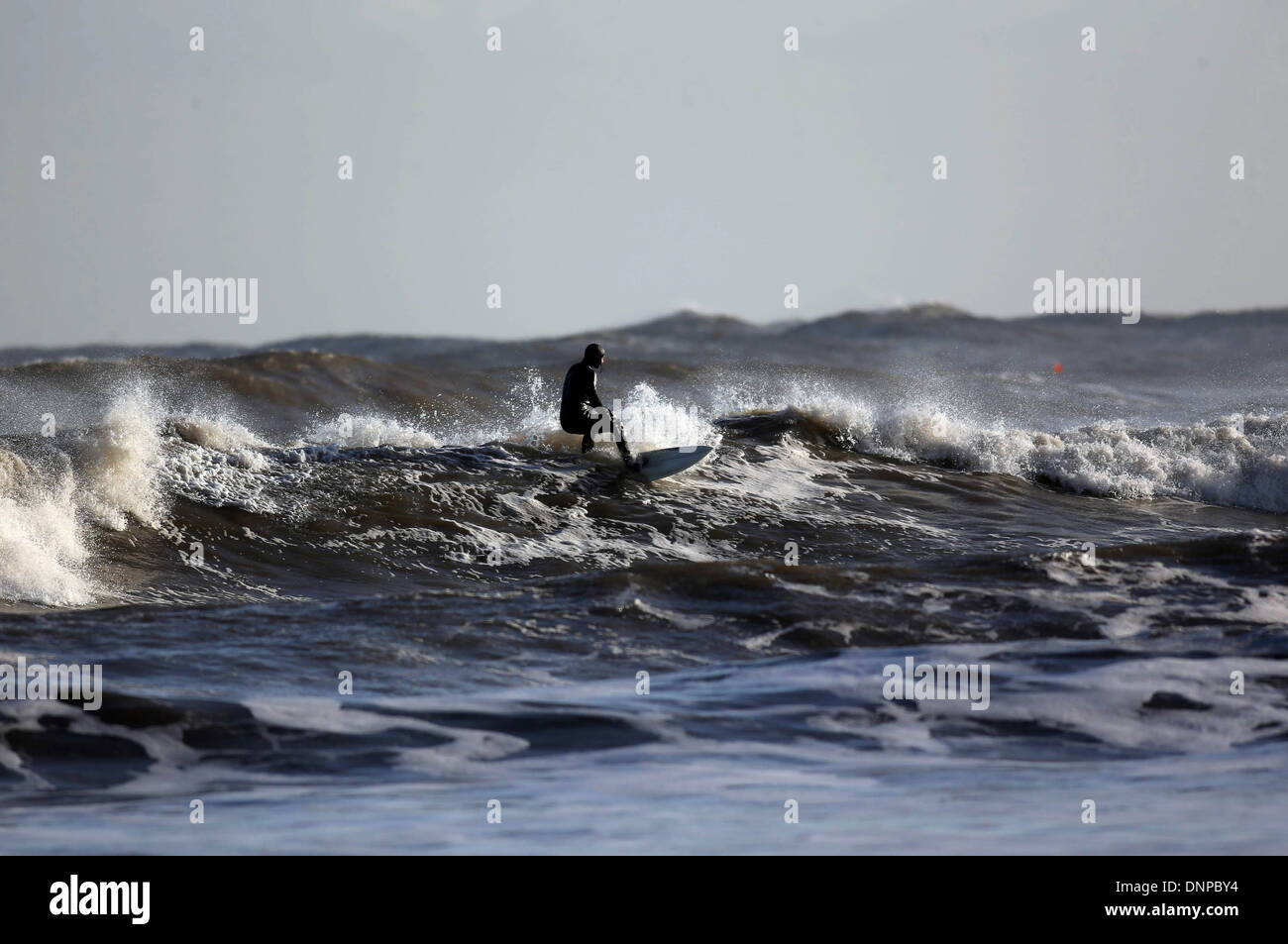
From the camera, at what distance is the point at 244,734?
7094 millimetres

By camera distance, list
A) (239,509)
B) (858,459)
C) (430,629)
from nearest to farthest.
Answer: (430,629) < (239,509) < (858,459)

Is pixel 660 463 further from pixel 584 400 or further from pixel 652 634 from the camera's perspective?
pixel 652 634

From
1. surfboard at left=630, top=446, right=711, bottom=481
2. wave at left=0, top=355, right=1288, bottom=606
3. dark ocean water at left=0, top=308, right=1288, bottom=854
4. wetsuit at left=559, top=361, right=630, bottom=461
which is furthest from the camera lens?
surfboard at left=630, top=446, right=711, bottom=481

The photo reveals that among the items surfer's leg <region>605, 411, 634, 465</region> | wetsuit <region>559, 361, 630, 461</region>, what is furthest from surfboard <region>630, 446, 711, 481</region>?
wetsuit <region>559, 361, 630, 461</region>

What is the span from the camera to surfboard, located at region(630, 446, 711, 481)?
15.5 meters

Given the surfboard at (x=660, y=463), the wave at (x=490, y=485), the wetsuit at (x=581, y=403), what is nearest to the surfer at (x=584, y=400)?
the wetsuit at (x=581, y=403)

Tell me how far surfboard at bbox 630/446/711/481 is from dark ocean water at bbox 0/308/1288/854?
0.53 ft

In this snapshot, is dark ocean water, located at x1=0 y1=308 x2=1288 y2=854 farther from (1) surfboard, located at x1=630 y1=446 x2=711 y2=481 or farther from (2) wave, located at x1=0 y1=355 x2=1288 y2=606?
(1) surfboard, located at x1=630 y1=446 x2=711 y2=481

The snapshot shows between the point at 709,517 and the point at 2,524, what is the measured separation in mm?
6645

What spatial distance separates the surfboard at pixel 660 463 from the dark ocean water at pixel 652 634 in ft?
0.53

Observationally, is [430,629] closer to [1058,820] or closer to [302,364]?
[1058,820]

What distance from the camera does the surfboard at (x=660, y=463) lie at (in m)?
15.5
